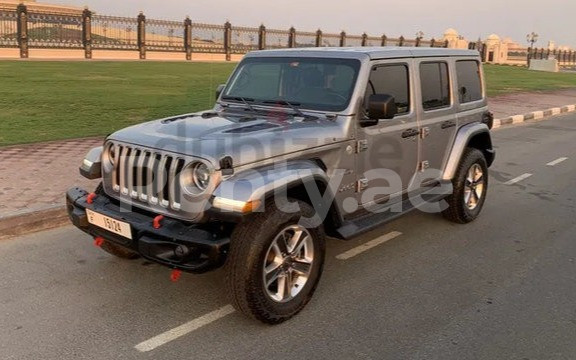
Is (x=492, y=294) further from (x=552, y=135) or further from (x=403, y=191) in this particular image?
(x=552, y=135)

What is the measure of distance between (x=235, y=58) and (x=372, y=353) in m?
39.7

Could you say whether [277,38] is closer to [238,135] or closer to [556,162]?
[556,162]

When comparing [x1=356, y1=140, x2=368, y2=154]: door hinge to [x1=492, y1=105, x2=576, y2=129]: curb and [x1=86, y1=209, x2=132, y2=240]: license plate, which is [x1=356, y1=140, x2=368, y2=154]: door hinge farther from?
[x1=492, y1=105, x2=576, y2=129]: curb

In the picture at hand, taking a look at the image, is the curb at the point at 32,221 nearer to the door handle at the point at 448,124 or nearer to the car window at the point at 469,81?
the door handle at the point at 448,124

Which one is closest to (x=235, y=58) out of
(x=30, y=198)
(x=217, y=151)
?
(x=30, y=198)

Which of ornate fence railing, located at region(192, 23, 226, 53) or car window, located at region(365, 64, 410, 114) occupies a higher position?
ornate fence railing, located at region(192, 23, 226, 53)

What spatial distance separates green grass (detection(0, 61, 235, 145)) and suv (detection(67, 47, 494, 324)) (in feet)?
19.3

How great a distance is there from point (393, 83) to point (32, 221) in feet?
12.4

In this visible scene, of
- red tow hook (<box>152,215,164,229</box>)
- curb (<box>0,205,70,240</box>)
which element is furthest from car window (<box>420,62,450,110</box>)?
curb (<box>0,205,70,240</box>)

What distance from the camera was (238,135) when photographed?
388 cm

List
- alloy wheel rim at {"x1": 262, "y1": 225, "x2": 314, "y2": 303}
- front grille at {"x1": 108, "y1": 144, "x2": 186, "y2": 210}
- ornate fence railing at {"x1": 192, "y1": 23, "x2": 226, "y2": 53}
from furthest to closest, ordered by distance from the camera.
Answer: ornate fence railing at {"x1": 192, "y1": 23, "x2": 226, "y2": 53} → alloy wheel rim at {"x1": 262, "y1": 225, "x2": 314, "y2": 303} → front grille at {"x1": 108, "y1": 144, "x2": 186, "y2": 210}

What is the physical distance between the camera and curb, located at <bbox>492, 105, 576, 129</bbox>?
50.5 ft

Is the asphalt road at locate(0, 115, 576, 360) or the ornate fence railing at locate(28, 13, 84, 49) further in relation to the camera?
the ornate fence railing at locate(28, 13, 84, 49)

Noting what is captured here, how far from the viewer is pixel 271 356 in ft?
11.0
